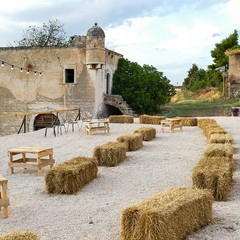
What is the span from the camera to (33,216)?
18.4 feet

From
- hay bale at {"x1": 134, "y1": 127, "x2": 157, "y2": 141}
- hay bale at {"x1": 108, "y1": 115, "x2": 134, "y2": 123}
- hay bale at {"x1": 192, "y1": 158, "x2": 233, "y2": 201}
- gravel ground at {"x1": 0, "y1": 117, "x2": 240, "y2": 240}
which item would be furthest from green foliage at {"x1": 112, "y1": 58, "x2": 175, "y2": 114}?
hay bale at {"x1": 192, "y1": 158, "x2": 233, "y2": 201}

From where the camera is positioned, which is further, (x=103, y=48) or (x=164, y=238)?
(x=103, y=48)

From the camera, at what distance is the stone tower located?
23.5 metres

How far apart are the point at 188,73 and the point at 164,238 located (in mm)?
54933

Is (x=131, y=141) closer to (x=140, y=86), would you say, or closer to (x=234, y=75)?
(x=140, y=86)

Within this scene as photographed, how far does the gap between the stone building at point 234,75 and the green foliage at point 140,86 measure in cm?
690

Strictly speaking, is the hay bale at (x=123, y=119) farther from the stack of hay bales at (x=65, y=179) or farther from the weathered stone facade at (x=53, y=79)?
the stack of hay bales at (x=65, y=179)

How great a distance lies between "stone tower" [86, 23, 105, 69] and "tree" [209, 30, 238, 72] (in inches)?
793

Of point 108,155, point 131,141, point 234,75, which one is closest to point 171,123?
point 131,141

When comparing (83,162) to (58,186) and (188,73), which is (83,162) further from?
(188,73)

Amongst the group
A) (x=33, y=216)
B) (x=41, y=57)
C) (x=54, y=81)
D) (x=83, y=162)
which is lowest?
(x=33, y=216)

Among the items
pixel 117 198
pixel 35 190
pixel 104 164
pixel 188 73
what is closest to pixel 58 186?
pixel 35 190

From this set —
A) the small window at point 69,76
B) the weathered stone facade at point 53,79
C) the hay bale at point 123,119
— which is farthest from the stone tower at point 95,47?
the hay bale at point 123,119

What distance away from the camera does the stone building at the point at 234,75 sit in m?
32.9
